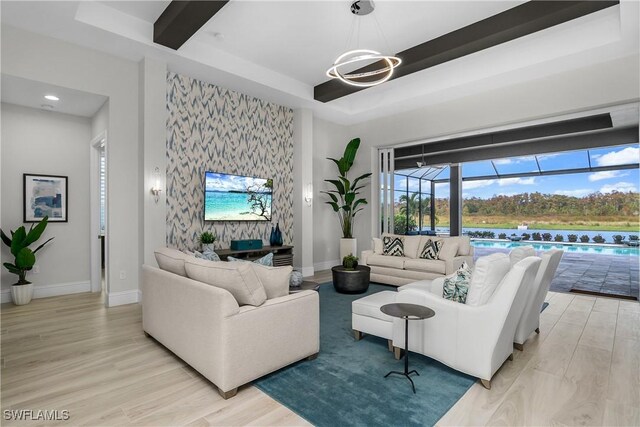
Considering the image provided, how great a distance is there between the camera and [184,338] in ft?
8.24

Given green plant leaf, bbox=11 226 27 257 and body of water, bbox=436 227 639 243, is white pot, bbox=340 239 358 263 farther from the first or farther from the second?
green plant leaf, bbox=11 226 27 257

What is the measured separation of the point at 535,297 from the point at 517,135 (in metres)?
5.18

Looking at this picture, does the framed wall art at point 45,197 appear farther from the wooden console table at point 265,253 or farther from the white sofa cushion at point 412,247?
the white sofa cushion at point 412,247

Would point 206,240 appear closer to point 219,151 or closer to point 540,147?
point 219,151

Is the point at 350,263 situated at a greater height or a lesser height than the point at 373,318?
greater

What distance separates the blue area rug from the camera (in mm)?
1951

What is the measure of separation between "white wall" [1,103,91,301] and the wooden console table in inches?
87.1

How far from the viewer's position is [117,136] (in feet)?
14.2

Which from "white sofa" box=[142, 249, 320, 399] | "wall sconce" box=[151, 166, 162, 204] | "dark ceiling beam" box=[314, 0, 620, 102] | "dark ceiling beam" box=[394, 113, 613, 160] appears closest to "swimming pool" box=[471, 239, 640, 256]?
"dark ceiling beam" box=[394, 113, 613, 160]

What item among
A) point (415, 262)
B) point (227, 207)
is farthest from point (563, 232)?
point (227, 207)

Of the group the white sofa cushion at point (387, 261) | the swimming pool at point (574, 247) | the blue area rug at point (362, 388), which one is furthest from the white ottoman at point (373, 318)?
the swimming pool at point (574, 247)

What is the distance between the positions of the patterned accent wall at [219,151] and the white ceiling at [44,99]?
3.41ft

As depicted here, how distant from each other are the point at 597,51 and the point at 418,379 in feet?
15.1

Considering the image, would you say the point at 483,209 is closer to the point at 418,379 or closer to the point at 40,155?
the point at 418,379
